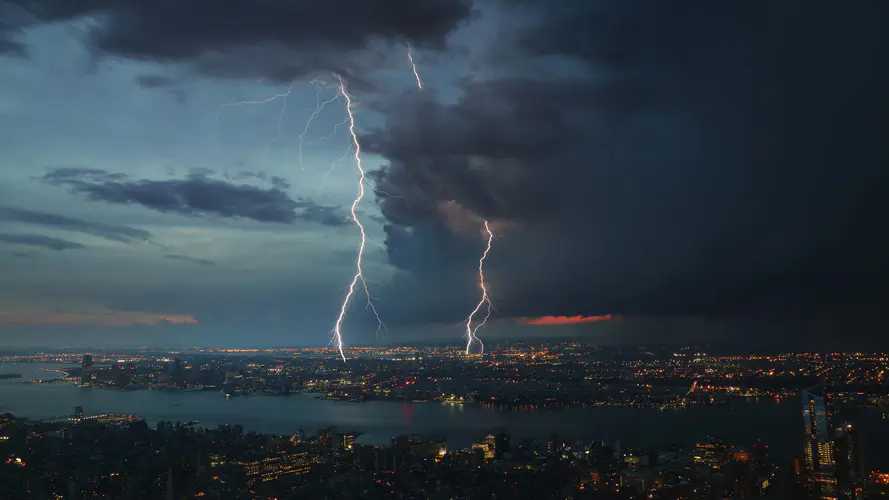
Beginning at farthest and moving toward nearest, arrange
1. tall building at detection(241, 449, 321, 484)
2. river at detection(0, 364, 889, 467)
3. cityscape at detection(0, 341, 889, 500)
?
river at detection(0, 364, 889, 467)
tall building at detection(241, 449, 321, 484)
cityscape at detection(0, 341, 889, 500)

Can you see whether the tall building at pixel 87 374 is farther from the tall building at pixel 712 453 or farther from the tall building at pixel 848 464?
the tall building at pixel 848 464

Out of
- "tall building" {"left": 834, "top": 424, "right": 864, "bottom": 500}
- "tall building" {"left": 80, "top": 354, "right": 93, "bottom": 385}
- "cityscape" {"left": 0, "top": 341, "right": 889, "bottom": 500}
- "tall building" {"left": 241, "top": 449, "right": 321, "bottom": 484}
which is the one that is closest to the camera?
"tall building" {"left": 834, "top": 424, "right": 864, "bottom": 500}

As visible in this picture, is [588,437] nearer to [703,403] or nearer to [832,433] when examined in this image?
[832,433]

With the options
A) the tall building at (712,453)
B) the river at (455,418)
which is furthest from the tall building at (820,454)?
the tall building at (712,453)

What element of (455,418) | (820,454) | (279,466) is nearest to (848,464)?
(820,454)

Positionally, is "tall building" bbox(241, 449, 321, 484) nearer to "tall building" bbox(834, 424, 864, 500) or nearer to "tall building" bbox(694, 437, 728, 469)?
"tall building" bbox(694, 437, 728, 469)

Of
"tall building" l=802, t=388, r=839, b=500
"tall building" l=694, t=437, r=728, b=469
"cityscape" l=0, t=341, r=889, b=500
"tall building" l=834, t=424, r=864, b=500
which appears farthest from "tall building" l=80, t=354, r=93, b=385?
"tall building" l=834, t=424, r=864, b=500

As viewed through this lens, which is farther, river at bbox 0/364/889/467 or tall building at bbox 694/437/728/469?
river at bbox 0/364/889/467
